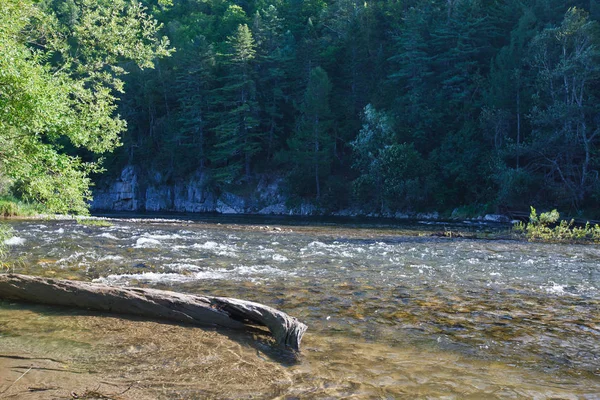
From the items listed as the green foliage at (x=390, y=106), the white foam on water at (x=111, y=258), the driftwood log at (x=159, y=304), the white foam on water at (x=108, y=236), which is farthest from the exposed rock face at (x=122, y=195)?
the driftwood log at (x=159, y=304)

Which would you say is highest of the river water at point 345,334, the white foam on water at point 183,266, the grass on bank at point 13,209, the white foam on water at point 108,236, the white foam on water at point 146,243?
the grass on bank at point 13,209

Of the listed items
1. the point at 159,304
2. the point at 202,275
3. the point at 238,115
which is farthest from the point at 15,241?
the point at 238,115

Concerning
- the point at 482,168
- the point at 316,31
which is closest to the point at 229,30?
the point at 316,31

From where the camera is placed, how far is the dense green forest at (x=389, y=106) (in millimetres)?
34031

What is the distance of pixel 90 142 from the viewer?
30.7 ft

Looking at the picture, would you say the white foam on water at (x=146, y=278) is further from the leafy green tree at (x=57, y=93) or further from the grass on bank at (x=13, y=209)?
the grass on bank at (x=13, y=209)

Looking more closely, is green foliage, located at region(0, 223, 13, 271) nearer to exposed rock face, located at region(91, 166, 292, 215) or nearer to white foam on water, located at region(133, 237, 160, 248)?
white foam on water, located at region(133, 237, 160, 248)

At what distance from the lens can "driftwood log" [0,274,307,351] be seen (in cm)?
588

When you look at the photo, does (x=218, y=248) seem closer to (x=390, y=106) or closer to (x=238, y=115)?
(x=390, y=106)

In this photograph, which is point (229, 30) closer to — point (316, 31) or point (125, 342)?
point (316, 31)

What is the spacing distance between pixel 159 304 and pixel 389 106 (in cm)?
4424

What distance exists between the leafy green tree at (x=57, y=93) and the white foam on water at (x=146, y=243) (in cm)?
639

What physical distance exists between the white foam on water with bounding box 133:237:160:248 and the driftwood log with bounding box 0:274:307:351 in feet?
27.0

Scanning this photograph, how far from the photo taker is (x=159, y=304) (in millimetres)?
6570
